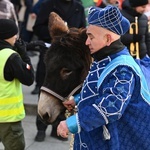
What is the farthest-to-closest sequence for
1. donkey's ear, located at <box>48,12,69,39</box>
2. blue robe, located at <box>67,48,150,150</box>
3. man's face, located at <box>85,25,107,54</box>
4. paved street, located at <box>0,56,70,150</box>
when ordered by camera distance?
paved street, located at <box>0,56,70,150</box>
donkey's ear, located at <box>48,12,69,39</box>
man's face, located at <box>85,25,107,54</box>
blue robe, located at <box>67,48,150,150</box>

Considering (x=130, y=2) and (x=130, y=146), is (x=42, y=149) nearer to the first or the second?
(x=130, y=2)

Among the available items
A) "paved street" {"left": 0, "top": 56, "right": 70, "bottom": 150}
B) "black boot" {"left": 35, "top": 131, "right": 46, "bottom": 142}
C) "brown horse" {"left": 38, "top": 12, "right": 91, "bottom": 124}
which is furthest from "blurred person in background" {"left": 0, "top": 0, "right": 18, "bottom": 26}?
"brown horse" {"left": 38, "top": 12, "right": 91, "bottom": 124}

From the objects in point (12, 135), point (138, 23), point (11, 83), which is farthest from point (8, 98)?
point (138, 23)

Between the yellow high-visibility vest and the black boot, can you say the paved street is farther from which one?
the yellow high-visibility vest

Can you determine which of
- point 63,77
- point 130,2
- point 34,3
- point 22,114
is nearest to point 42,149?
point 22,114

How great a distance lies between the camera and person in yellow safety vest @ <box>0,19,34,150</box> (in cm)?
366

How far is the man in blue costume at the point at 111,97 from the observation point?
2240mm

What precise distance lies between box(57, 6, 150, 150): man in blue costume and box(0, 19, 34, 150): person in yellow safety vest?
1385mm

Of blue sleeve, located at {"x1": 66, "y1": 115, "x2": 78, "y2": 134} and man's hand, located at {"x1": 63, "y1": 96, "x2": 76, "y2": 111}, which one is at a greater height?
blue sleeve, located at {"x1": 66, "y1": 115, "x2": 78, "y2": 134}

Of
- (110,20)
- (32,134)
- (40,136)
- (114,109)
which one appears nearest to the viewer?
(114,109)

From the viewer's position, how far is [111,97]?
7.31ft

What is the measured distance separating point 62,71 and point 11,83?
39.8 inches

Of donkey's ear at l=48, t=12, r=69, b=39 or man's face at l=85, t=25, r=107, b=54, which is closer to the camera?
man's face at l=85, t=25, r=107, b=54

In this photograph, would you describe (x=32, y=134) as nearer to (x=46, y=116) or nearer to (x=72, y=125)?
(x=46, y=116)
